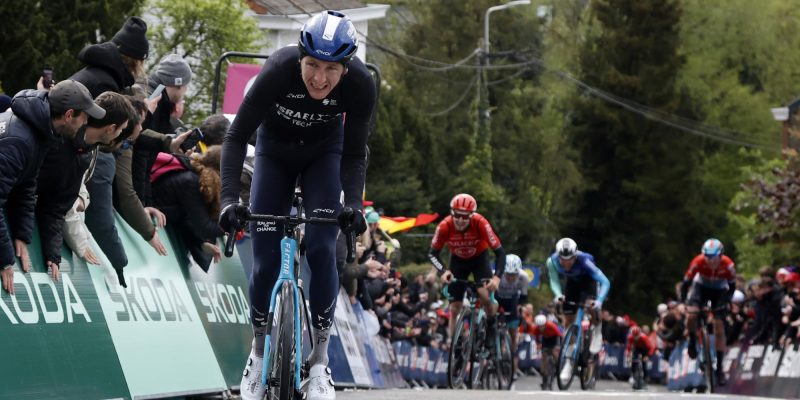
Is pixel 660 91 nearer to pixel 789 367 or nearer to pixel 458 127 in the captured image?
pixel 458 127

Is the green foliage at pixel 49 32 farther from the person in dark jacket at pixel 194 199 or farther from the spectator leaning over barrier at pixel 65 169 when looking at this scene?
the spectator leaning over barrier at pixel 65 169

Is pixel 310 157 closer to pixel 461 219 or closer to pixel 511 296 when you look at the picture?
pixel 461 219

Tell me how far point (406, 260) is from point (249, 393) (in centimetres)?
4035

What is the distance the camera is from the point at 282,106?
8484 mm

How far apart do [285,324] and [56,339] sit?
1.60 meters

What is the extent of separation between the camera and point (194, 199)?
11781 mm

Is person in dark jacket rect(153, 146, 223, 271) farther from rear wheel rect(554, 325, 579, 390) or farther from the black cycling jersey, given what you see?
rear wheel rect(554, 325, 579, 390)

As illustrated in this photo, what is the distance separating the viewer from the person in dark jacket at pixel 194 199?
11.8 meters

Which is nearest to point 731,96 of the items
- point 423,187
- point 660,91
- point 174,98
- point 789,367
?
point 660,91

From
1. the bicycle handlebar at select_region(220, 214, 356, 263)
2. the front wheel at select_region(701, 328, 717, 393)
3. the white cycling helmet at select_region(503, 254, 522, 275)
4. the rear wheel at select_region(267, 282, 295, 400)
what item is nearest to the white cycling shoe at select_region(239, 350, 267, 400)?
the rear wheel at select_region(267, 282, 295, 400)

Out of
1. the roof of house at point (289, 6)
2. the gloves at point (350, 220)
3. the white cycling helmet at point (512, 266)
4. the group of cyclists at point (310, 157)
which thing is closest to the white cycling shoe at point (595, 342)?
the white cycling helmet at point (512, 266)

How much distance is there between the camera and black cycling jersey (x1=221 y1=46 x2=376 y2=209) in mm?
8305

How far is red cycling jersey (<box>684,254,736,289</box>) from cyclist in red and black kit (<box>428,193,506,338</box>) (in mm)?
4170

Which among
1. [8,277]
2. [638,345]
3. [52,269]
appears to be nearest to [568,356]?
[52,269]
